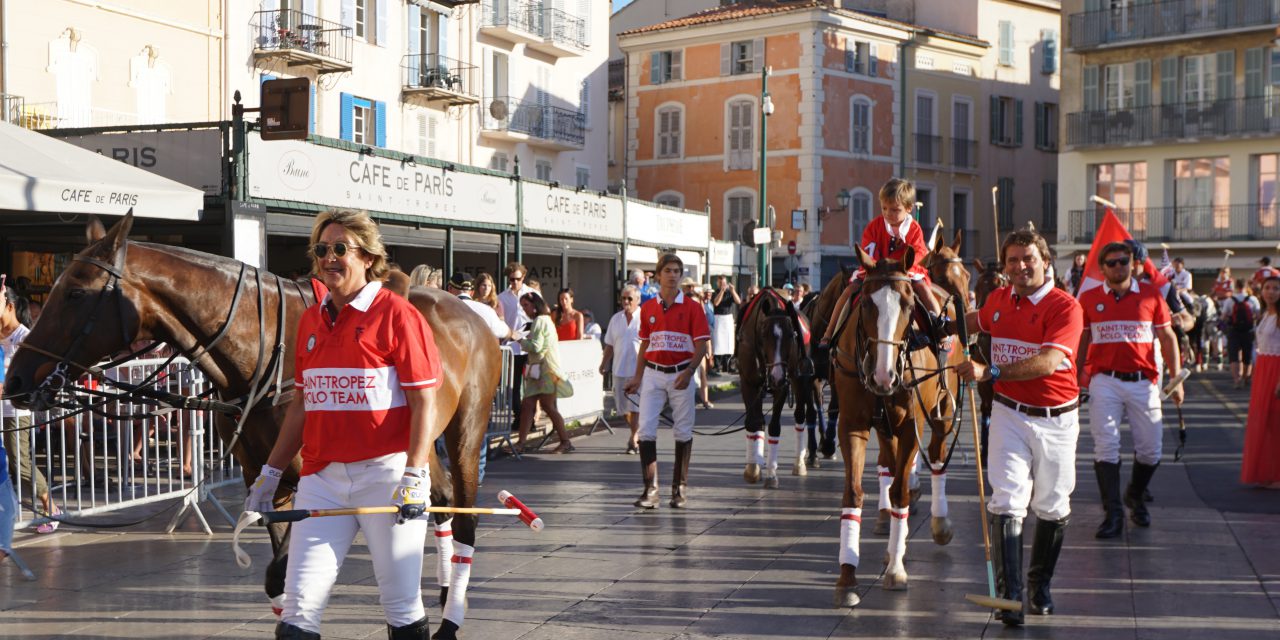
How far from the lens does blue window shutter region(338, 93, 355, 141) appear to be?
2902cm

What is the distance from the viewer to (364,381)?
471 centimetres

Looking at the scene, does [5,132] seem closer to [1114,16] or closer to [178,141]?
[178,141]

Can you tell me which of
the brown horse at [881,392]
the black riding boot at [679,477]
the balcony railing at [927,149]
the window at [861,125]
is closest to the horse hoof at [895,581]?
the brown horse at [881,392]

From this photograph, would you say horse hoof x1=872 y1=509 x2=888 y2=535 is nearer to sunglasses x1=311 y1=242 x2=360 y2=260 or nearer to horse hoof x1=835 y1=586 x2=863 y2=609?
horse hoof x1=835 y1=586 x2=863 y2=609

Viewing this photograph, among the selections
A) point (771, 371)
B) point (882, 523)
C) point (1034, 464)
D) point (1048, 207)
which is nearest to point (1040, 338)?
point (1034, 464)

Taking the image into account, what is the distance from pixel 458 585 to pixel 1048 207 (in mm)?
49731

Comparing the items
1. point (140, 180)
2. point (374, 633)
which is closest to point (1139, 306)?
point (374, 633)

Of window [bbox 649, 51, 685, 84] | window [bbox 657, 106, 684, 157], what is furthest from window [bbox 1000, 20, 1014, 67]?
window [bbox 657, 106, 684, 157]

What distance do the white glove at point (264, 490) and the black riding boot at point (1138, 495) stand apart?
675 centimetres

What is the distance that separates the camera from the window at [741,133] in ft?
149

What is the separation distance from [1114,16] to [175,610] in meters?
40.8

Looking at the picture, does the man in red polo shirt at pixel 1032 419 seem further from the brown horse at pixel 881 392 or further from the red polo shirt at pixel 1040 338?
the brown horse at pixel 881 392

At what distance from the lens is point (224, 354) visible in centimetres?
649

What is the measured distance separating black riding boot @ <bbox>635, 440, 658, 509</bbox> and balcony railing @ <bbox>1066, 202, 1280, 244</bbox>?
33390mm
